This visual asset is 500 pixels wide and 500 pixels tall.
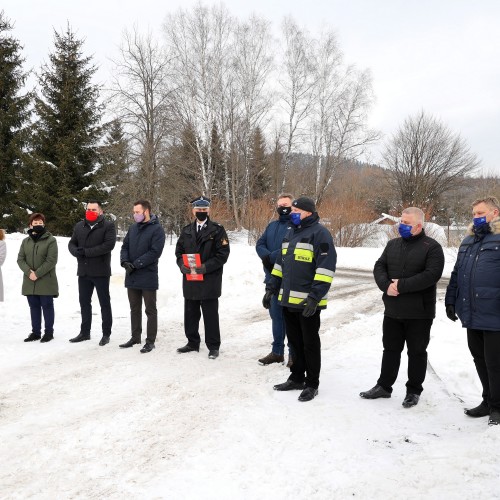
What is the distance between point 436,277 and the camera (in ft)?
13.9

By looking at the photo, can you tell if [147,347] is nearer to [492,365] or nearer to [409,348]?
[409,348]

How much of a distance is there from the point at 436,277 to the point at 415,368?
924 millimetres

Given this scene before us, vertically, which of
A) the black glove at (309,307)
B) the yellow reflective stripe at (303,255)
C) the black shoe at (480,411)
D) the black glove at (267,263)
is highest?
the yellow reflective stripe at (303,255)

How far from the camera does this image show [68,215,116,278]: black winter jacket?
22.2ft

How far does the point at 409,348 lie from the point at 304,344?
3.40ft

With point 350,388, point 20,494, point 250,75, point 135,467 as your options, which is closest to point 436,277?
point 350,388

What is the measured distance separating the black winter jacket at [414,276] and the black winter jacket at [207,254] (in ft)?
7.62

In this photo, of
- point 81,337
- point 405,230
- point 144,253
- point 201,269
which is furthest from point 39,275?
point 405,230

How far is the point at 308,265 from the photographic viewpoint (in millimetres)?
4625

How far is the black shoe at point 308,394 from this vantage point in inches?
174

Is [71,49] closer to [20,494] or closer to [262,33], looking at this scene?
[262,33]

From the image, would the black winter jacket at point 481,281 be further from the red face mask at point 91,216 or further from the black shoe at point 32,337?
the black shoe at point 32,337

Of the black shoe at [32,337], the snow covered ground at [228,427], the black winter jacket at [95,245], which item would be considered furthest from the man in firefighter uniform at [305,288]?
the black shoe at [32,337]

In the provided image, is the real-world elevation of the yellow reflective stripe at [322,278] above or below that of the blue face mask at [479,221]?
below
